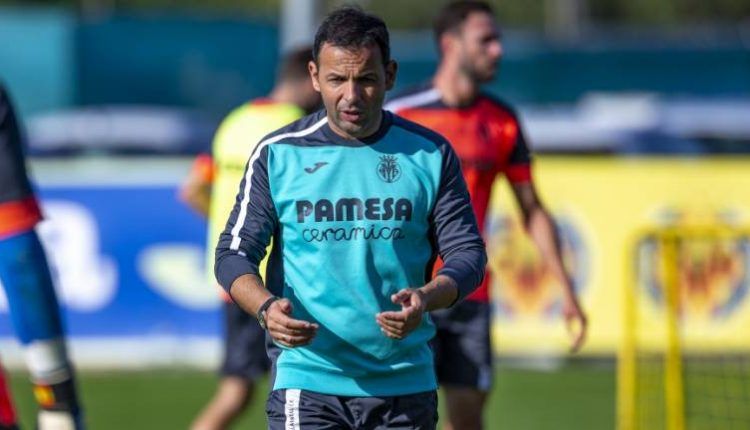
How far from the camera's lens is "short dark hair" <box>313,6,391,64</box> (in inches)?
193

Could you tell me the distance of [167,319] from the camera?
45.2 feet

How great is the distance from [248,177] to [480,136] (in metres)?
2.58

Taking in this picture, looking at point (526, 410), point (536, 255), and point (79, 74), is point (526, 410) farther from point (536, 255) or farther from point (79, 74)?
point (79, 74)

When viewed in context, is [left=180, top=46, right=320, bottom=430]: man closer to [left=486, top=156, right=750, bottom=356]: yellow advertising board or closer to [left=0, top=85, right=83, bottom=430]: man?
[left=0, top=85, right=83, bottom=430]: man

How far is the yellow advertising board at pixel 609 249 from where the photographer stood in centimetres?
1347

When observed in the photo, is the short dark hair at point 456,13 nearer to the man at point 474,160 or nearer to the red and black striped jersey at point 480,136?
the man at point 474,160

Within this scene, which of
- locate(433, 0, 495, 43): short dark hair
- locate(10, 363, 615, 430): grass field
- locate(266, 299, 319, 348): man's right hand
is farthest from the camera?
locate(10, 363, 615, 430): grass field

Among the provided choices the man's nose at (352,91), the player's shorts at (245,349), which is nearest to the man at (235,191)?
the player's shorts at (245,349)

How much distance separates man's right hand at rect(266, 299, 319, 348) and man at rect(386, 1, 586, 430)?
2821 mm

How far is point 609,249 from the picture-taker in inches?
544

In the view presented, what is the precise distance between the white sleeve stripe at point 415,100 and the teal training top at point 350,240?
2465 millimetres

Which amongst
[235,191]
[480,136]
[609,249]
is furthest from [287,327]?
[609,249]

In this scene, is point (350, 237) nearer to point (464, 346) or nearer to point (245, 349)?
point (464, 346)

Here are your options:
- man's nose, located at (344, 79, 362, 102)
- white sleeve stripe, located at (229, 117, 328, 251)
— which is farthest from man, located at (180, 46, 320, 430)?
man's nose, located at (344, 79, 362, 102)
